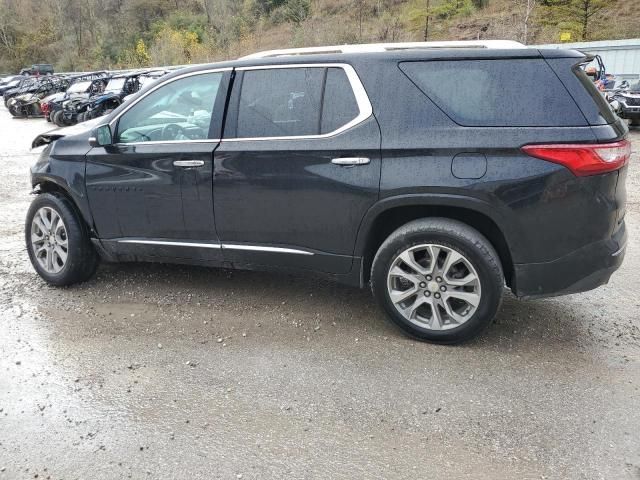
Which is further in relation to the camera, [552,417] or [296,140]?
[296,140]

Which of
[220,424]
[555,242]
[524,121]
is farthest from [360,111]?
[220,424]

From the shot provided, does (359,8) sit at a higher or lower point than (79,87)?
higher

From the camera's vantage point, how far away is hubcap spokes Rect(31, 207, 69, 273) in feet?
15.1

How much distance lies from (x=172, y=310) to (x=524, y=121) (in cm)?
283

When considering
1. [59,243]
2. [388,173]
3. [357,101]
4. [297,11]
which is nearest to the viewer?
[388,173]

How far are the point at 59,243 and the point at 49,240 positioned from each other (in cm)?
13

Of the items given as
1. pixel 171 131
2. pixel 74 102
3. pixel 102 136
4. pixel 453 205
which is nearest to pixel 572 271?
pixel 453 205

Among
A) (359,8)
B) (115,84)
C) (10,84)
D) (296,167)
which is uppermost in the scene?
(359,8)

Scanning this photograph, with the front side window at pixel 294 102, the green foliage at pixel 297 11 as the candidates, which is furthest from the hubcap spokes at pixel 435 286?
the green foliage at pixel 297 11

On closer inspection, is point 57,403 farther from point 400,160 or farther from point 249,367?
point 400,160

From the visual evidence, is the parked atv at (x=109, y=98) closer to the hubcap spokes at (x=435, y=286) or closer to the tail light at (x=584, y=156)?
the hubcap spokes at (x=435, y=286)

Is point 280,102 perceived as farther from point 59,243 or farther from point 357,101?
point 59,243

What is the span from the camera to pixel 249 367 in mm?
3451

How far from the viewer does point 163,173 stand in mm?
4094
